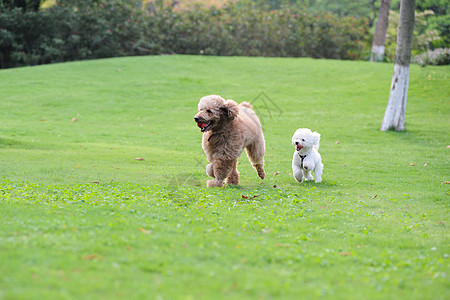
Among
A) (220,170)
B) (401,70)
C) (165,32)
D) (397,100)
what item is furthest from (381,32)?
(220,170)

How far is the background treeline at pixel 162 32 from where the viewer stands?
32719 millimetres

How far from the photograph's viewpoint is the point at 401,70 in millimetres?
18672

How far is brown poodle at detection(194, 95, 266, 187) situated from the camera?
984 cm

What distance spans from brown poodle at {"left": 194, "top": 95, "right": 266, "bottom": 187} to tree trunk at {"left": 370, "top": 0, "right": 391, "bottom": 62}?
2889 cm

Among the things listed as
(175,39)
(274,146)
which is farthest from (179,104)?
(175,39)

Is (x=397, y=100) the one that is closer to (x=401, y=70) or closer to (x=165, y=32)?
(x=401, y=70)

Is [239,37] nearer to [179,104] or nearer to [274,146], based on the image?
[179,104]

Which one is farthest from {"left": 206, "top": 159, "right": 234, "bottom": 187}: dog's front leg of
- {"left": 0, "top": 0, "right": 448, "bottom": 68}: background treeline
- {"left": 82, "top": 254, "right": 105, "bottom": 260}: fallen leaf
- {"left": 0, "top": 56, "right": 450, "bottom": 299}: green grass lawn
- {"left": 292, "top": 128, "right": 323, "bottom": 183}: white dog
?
{"left": 0, "top": 0, "right": 448, "bottom": 68}: background treeline

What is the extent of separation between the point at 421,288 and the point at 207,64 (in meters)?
28.7

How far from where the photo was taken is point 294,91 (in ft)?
89.8

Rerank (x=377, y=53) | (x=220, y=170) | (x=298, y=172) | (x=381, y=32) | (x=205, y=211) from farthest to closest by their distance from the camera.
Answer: (x=377, y=53) < (x=381, y=32) < (x=298, y=172) < (x=220, y=170) < (x=205, y=211)

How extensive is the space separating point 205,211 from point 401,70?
1368cm

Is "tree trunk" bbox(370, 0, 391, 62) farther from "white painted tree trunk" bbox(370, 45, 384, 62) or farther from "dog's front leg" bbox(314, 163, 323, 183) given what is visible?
"dog's front leg" bbox(314, 163, 323, 183)

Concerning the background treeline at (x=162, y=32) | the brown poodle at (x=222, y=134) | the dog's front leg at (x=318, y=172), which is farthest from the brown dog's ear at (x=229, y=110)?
the background treeline at (x=162, y=32)
